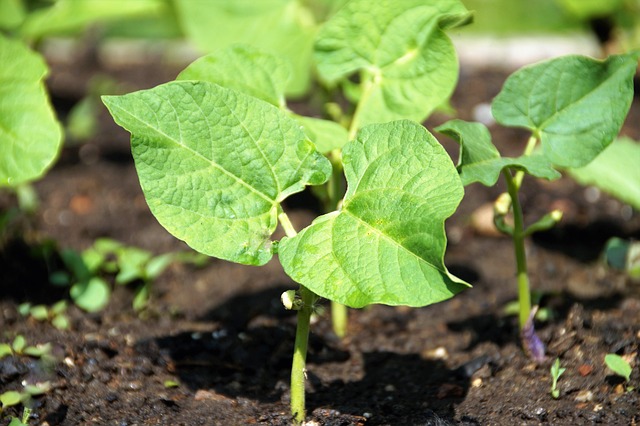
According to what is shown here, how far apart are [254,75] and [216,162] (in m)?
0.29

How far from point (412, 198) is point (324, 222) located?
147 millimetres

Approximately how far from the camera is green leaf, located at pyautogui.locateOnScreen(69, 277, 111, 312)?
1.79 metres

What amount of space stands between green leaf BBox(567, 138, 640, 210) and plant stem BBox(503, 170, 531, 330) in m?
0.48

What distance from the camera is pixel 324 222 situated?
3.96 ft

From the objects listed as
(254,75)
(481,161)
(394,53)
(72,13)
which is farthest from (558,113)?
(72,13)

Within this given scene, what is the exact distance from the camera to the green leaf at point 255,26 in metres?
2.12

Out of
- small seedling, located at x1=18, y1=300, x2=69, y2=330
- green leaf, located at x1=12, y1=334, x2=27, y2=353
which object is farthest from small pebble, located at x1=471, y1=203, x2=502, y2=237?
green leaf, located at x1=12, y1=334, x2=27, y2=353

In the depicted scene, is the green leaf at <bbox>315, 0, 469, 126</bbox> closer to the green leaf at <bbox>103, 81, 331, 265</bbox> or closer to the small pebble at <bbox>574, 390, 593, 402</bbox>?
the green leaf at <bbox>103, 81, 331, 265</bbox>

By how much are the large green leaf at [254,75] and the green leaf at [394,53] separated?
104 mm

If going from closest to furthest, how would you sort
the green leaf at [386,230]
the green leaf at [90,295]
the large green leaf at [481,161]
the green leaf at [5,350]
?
1. the green leaf at [386,230]
2. the large green leaf at [481,161]
3. the green leaf at [5,350]
4. the green leaf at [90,295]

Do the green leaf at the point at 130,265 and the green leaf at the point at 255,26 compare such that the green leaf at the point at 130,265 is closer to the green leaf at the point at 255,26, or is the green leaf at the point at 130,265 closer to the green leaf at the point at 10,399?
the green leaf at the point at 10,399

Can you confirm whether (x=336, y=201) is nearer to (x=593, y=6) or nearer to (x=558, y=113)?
(x=558, y=113)

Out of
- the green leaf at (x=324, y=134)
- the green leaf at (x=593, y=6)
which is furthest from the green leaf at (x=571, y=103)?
the green leaf at (x=593, y=6)

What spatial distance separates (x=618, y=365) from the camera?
4.52 ft
